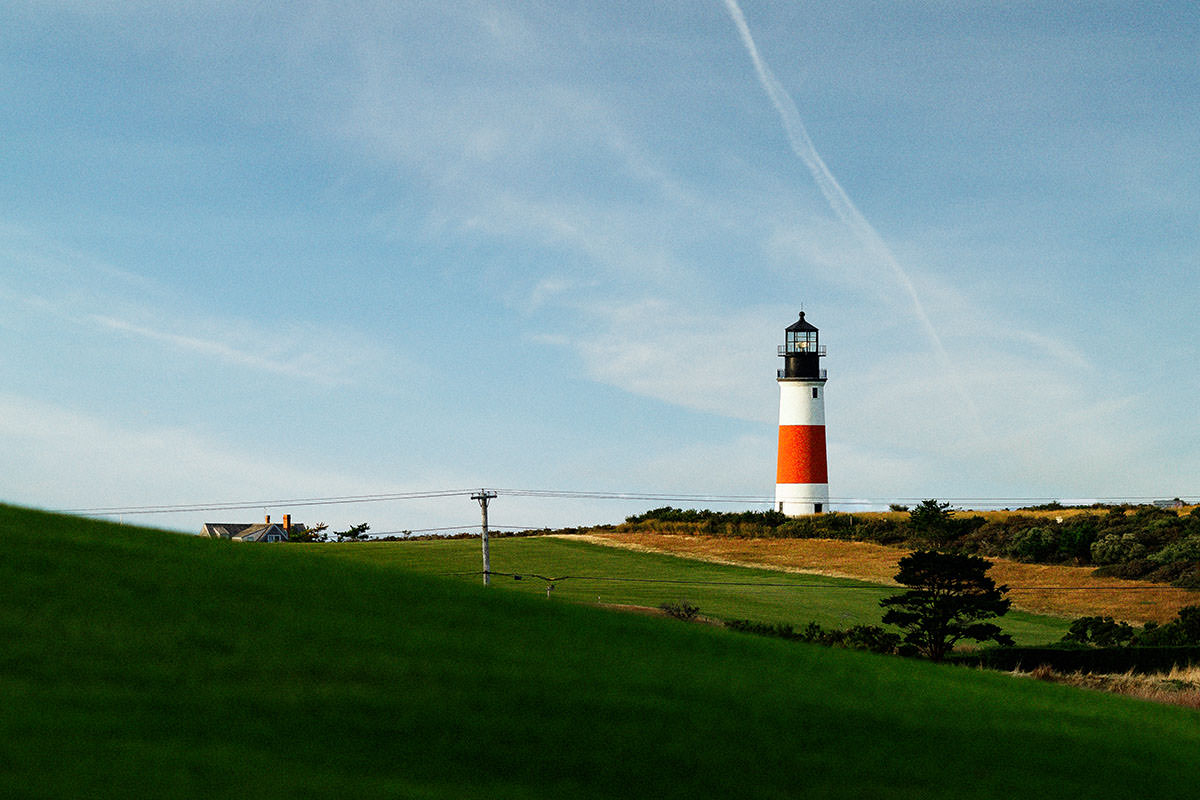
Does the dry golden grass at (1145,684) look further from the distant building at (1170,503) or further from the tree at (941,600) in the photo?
the distant building at (1170,503)

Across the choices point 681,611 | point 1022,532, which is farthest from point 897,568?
point 681,611

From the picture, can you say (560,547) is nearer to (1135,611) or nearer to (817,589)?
(817,589)

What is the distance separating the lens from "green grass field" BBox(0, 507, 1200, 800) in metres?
6.81

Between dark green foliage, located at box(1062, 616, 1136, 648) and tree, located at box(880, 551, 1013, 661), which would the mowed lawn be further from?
tree, located at box(880, 551, 1013, 661)

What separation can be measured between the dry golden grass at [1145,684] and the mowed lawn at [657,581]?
31.3ft

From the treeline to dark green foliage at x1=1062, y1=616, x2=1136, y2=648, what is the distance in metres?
15.1

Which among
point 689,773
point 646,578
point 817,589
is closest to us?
point 689,773

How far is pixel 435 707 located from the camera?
26.5ft

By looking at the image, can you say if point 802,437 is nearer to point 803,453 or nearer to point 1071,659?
point 803,453

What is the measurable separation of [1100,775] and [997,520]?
61.2m

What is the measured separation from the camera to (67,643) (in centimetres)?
821

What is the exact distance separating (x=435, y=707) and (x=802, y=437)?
197 feet

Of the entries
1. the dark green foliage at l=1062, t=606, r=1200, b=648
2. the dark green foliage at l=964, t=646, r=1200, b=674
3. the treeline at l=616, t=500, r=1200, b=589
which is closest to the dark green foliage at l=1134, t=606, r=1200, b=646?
the dark green foliage at l=1062, t=606, r=1200, b=648

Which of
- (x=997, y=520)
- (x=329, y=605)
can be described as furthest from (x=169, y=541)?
(x=997, y=520)
